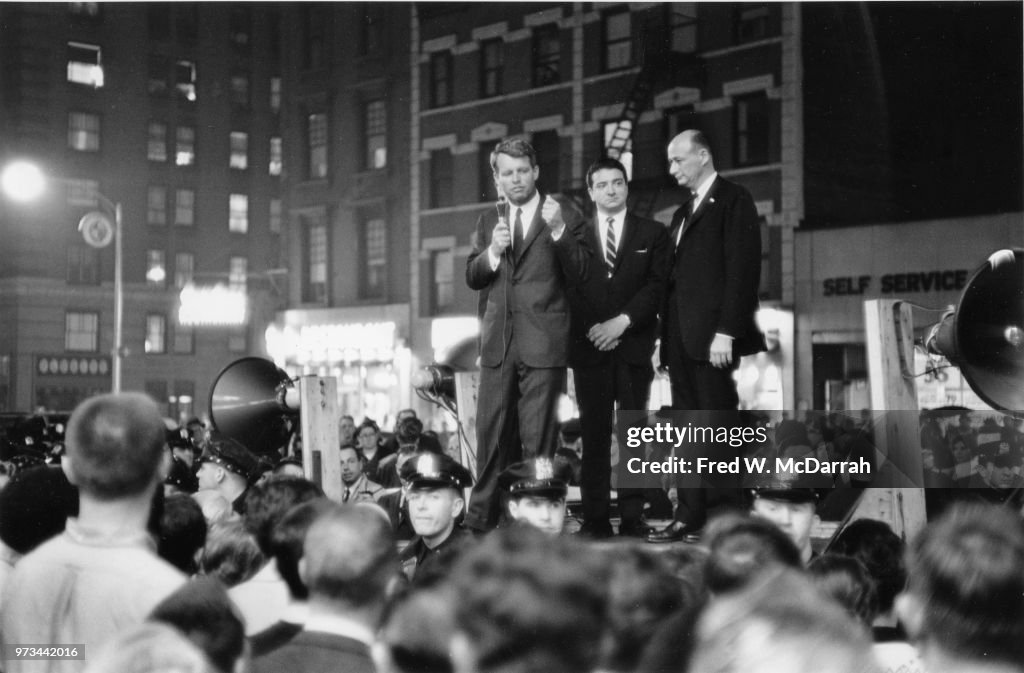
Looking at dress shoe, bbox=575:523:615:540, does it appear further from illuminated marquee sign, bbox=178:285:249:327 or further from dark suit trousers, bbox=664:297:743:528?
illuminated marquee sign, bbox=178:285:249:327

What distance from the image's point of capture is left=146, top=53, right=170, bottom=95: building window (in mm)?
24844

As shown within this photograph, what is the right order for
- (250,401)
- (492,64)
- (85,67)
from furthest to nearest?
1. (85,67)
2. (492,64)
3. (250,401)

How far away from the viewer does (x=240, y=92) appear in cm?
2878

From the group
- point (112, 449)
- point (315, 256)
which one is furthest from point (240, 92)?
point (112, 449)

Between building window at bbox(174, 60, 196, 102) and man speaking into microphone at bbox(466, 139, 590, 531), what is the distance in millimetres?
22475

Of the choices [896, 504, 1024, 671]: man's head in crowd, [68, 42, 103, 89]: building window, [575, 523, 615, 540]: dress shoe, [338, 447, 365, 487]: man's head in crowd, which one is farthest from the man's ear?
[68, 42, 103, 89]: building window

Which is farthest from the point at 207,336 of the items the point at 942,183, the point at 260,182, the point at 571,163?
the point at 942,183

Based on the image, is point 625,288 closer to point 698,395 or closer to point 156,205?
point 698,395

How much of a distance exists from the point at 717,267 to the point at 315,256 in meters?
20.2

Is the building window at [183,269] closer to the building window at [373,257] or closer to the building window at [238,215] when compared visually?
the building window at [238,215]

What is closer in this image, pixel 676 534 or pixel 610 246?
pixel 676 534

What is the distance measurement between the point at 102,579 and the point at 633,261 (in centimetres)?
327

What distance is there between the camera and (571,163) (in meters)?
20.4

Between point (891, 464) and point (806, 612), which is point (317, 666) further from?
point (891, 464)
